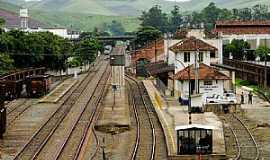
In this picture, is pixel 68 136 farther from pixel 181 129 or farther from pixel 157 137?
pixel 181 129

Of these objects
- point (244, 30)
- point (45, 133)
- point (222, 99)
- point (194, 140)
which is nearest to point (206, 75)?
point (222, 99)

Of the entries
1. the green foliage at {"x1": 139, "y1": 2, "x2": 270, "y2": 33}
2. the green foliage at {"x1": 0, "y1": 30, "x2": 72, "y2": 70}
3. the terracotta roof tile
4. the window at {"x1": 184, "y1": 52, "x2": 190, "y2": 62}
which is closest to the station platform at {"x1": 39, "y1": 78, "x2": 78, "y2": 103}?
the green foliage at {"x1": 0, "y1": 30, "x2": 72, "y2": 70}

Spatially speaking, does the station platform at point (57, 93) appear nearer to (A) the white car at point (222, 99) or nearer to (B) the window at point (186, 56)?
(B) the window at point (186, 56)

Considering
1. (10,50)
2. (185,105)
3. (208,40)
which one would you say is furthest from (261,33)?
(185,105)

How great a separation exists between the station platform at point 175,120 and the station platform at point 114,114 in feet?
7.25

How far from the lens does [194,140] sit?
1025 inches

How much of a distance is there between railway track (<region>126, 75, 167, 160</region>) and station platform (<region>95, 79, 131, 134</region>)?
755mm

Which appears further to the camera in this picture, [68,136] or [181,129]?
[68,136]

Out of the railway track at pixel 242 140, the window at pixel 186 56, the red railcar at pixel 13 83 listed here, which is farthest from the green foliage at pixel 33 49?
the railway track at pixel 242 140

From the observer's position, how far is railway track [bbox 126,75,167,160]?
88.4 feet

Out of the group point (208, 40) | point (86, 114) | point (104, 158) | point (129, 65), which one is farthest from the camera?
point (129, 65)

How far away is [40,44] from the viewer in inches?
3039

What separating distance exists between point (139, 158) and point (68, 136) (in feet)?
22.4

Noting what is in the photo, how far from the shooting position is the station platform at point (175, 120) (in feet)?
90.2
